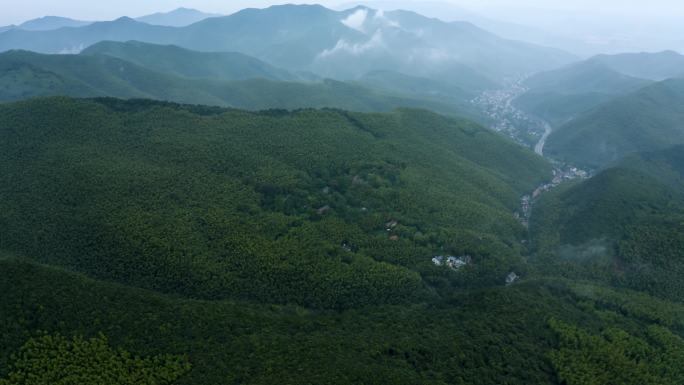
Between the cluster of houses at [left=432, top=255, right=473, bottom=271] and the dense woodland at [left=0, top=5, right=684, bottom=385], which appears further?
the cluster of houses at [left=432, top=255, right=473, bottom=271]

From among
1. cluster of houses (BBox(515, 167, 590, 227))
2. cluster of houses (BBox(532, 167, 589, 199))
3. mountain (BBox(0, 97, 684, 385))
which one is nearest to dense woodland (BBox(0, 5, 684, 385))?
mountain (BBox(0, 97, 684, 385))

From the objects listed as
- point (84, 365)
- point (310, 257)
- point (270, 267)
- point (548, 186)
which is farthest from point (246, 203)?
point (548, 186)

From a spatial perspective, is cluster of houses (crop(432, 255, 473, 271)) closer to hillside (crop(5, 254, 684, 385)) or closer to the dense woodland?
the dense woodland

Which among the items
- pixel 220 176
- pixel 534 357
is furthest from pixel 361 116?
pixel 534 357

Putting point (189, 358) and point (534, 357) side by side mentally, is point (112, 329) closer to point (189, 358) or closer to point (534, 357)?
point (189, 358)

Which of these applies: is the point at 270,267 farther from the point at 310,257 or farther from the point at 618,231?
the point at 618,231
